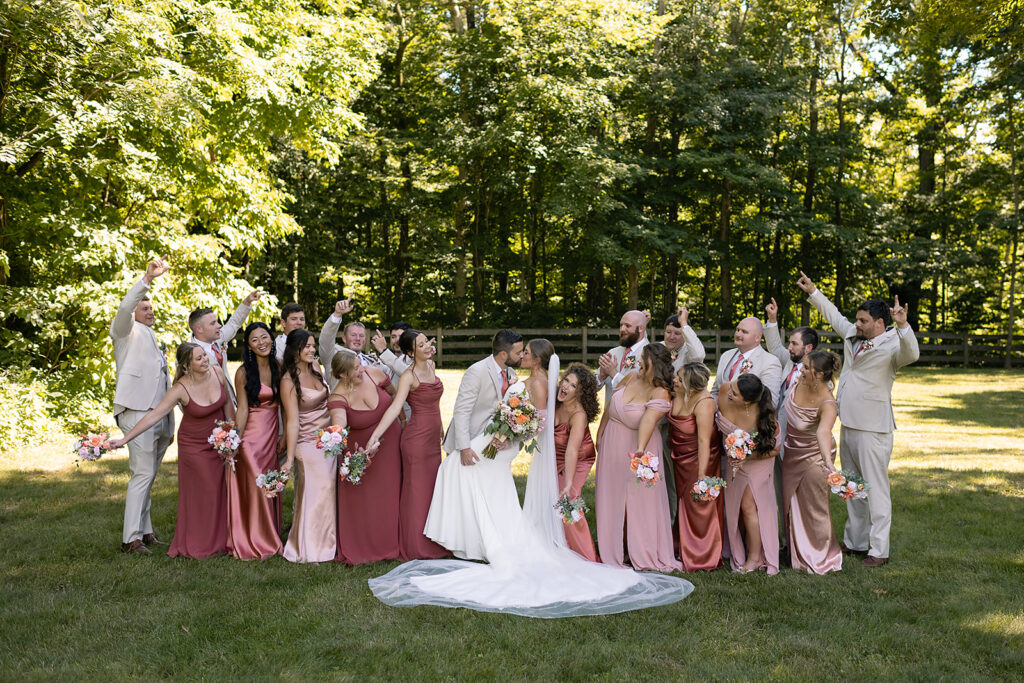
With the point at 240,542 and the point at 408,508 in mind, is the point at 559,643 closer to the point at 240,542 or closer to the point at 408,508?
the point at 408,508

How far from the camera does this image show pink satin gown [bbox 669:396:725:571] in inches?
261

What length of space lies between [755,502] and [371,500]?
3.28 meters

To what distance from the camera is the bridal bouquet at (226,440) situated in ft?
21.6

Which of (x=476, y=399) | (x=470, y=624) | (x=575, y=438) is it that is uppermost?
(x=476, y=399)

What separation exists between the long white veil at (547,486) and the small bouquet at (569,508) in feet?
0.93

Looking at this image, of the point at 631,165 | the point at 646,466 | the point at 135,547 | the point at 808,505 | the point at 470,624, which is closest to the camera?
the point at 470,624

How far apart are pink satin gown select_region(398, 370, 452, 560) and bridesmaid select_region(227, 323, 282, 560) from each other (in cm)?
115

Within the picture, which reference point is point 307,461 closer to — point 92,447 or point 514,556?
point 92,447

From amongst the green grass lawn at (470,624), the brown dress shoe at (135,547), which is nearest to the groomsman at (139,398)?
the brown dress shoe at (135,547)

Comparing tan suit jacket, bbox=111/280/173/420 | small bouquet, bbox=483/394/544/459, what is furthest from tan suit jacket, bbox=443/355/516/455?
tan suit jacket, bbox=111/280/173/420

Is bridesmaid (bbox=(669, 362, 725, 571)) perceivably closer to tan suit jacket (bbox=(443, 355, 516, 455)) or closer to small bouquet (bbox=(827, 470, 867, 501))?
small bouquet (bbox=(827, 470, 867, 501))

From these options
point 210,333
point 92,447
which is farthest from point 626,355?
point 92,447

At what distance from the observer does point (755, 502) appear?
6.57 m

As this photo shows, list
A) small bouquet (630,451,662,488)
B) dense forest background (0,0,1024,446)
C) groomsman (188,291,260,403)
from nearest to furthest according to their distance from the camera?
small bouquet (630,451,662,488)
groomsman (188,291,260,403)
dense forest background (0,0,1024,446)
